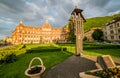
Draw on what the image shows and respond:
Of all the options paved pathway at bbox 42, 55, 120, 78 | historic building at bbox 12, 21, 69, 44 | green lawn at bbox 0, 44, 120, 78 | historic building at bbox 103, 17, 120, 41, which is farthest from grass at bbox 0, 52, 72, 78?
historic building at bbox 12, 21, 69, 44

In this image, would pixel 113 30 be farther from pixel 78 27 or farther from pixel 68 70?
pixel 68 70

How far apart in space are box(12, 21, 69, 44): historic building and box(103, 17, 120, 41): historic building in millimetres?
50082

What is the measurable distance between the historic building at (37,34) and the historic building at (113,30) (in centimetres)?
5008

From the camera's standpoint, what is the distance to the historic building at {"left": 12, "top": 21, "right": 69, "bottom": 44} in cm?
10114

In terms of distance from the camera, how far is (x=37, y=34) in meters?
106

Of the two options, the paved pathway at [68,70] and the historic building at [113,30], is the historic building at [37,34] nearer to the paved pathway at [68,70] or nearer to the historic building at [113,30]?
the historic building at [113,30]

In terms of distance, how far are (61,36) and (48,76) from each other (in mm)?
104530

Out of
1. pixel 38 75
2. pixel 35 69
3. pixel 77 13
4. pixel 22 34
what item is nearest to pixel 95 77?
pixel 38 75

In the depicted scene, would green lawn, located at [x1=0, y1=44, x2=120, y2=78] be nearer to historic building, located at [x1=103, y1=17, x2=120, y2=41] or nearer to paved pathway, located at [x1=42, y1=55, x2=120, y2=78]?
paved pathway, located at [x1=42, y1=55, x2=120, y2=78]

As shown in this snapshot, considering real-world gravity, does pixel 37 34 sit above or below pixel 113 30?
above

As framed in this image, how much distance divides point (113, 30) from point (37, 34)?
66655 mm

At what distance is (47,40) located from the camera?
4272 inches

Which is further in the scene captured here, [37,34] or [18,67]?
[37,34]

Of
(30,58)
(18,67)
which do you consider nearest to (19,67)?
(18,67)
